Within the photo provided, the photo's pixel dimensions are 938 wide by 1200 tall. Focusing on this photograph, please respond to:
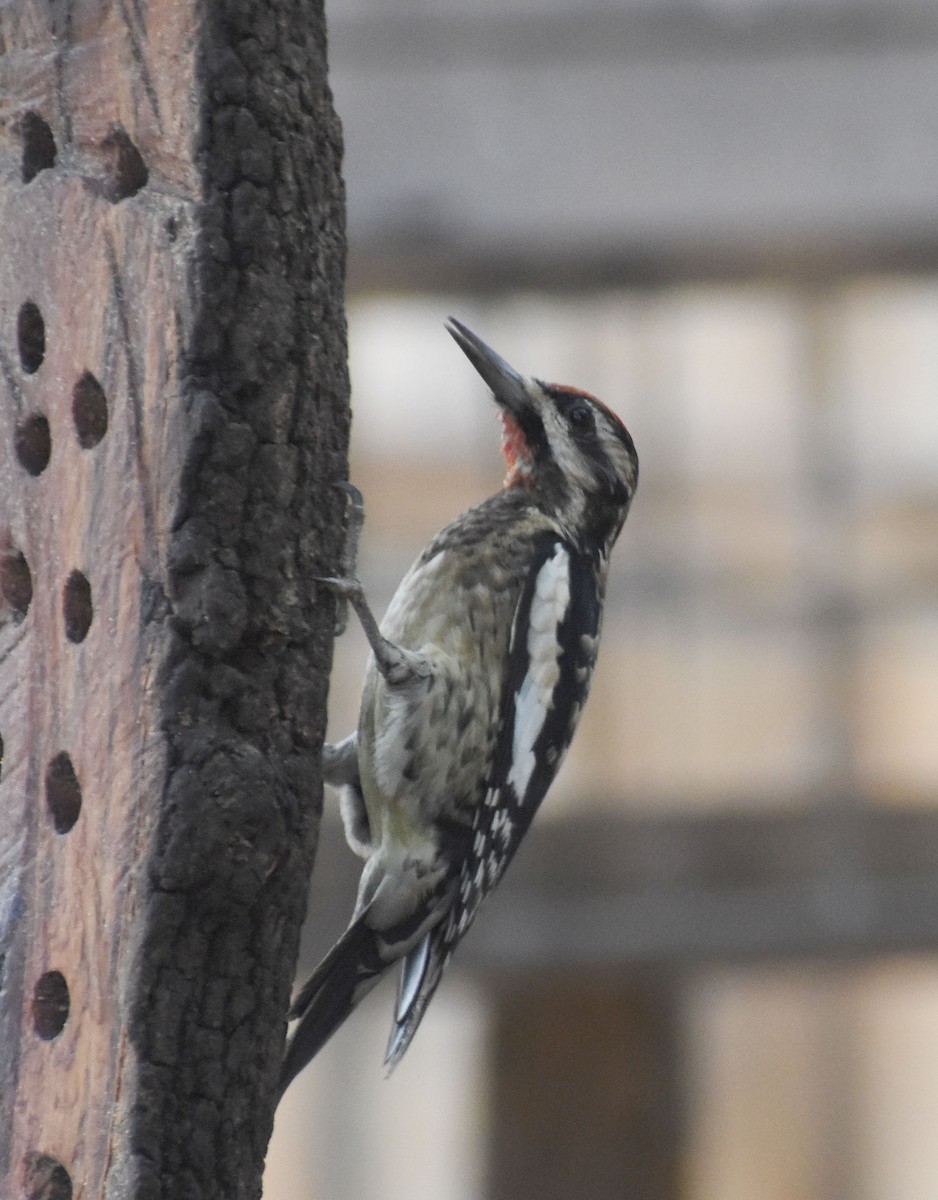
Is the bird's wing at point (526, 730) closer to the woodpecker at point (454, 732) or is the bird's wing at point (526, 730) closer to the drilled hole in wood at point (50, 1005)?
the woodpecker at point (454, 732)

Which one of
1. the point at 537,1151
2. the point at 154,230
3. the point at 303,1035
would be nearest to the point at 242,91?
the point at 154,230

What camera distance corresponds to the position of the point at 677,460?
15.5ft

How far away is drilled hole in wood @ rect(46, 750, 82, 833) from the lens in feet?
6.20

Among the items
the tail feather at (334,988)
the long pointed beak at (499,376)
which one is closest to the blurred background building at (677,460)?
the long pointed beak at (499,376)

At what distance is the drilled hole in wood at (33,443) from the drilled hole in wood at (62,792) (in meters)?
0.31

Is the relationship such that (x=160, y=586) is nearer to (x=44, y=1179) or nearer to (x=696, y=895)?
(x=44, y=1179)

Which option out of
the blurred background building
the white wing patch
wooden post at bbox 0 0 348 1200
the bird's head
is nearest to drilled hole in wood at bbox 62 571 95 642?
wooden post at bbox 0 0 348 1200

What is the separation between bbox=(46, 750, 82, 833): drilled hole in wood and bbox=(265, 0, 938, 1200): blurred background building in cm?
215

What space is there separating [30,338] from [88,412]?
0.13 meters

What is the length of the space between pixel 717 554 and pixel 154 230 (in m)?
2.95

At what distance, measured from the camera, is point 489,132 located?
3.86m

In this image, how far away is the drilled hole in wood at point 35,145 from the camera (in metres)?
1.97

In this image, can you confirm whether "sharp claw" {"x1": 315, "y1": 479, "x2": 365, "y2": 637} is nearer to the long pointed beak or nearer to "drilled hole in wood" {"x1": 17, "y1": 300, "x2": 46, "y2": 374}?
"drilled hole in wood" {"x1": 17, "y1": 300, "x2": 46, "y2": 374}

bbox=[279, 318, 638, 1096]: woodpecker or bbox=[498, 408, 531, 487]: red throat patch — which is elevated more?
bbox=[498, 408, 531, 487]: red throat patch
